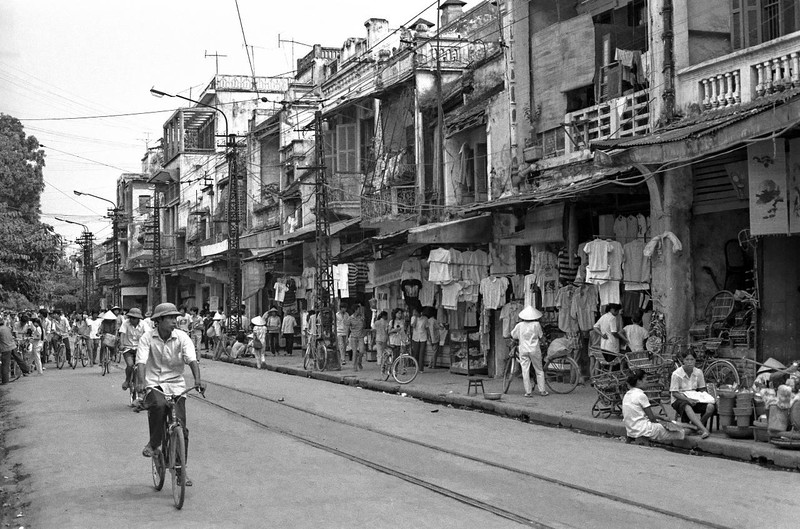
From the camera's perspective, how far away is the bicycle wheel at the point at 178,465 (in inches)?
333

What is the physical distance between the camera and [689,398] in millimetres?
12984

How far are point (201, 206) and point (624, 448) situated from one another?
50572 mm

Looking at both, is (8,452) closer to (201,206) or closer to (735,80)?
(735,80)

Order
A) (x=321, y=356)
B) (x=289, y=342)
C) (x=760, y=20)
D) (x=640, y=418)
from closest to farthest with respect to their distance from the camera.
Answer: (x=640, y=418), (x=760, y=20), (x=321, y=356), (x=289, y=342)

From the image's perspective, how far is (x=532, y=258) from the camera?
2183cm

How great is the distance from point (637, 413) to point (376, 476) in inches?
186

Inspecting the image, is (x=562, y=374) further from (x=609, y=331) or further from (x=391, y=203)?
(x=391, y=203)

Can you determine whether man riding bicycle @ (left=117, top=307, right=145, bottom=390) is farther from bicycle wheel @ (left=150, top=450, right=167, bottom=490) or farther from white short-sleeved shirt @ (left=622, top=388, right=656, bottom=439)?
white short-sleeved shirt @ (left=622, top=388, right=656, bottom=439)

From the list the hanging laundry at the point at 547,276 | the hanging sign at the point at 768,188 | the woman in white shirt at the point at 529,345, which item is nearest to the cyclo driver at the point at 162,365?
the hanging sign at the point at 768,188

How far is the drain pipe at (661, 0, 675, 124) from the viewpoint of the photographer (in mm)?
17125

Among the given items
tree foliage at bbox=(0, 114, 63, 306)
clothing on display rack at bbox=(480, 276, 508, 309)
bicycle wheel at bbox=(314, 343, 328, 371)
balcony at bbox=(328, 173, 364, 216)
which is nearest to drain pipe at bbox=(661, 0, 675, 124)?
clothing on display rack at bbox=(480, 276, 508, 309)

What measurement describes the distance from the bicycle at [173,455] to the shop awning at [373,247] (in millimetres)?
14998

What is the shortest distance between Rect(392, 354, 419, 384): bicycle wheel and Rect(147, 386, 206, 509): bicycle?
42.7ft

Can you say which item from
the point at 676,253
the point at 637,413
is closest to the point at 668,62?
the point at 676,253
